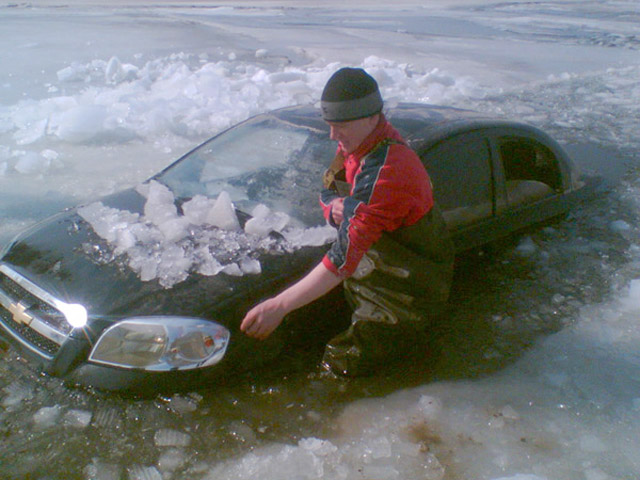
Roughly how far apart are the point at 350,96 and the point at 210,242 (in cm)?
108

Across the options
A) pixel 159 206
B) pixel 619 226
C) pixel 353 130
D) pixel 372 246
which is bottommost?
pixel 619 226

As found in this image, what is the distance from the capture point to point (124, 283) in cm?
246

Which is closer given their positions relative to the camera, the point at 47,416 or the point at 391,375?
the point at 47,416

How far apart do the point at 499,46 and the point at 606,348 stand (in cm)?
1501

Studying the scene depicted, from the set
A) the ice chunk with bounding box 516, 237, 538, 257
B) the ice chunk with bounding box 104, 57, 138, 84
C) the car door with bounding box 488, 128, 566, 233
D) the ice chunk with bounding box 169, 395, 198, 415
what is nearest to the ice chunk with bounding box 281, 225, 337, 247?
the ice chunk with bounding box 169, 395, 198, 415

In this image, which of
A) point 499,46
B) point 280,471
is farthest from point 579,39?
point 280,471

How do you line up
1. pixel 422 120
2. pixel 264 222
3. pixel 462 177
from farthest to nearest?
pixel 422 120 → pixel 462 177 → pixel 264 222

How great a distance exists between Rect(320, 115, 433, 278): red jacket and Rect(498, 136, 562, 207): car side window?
1.52 m

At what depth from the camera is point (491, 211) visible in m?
3.44

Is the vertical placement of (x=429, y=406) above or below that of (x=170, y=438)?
below

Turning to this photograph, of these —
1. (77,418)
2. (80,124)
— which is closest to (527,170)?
(77,418)

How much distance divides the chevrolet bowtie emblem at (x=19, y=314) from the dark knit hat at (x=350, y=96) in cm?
169

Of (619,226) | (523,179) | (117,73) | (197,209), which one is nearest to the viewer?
(197,209)

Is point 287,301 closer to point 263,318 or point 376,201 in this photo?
point 263,318
